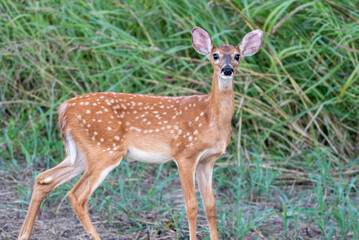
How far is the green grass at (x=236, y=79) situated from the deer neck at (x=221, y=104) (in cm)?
134

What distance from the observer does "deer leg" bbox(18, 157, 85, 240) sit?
3.78 metres

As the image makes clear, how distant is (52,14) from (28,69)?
26.4 inches

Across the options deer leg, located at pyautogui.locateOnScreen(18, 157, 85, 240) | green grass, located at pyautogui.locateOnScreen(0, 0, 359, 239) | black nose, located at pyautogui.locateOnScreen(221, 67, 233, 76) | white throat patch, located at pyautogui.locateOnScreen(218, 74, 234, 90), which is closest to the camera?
black nose, located at pyautogui.locateOnScreen(221, 67, 233, 76)

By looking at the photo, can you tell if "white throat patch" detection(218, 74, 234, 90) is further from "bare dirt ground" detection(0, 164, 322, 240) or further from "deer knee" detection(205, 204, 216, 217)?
"bare dirt ground" detection(0, 164, 322, 240)

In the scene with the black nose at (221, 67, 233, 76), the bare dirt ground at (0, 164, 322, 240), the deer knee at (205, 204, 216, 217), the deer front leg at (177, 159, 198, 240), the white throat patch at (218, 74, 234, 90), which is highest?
the black nose at (221, 67, 233, 76)

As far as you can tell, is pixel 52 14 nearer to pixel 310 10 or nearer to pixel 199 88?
pixel 199 88

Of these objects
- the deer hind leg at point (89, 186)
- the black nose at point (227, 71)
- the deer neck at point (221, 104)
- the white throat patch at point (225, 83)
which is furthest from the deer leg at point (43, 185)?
the black nose at point (227, 71)

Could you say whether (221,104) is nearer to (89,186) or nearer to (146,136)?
(146,136)

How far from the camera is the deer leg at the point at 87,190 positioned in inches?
145

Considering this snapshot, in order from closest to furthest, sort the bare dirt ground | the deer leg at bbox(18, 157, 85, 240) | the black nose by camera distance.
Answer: the black nose
the deer leg at bbox(18, 157, 85, 240)
the bare dirt ground

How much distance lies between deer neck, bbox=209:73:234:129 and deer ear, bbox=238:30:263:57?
260 mm

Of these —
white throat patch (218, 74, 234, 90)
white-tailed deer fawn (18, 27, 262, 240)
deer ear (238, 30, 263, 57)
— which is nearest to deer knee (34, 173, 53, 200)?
white-tailed deer fawn (18, 27, 262, 240)

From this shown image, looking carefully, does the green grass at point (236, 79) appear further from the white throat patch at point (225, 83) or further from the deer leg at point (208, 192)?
the white throat patch at point (225, 83)

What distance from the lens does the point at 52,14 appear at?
6.33 m
